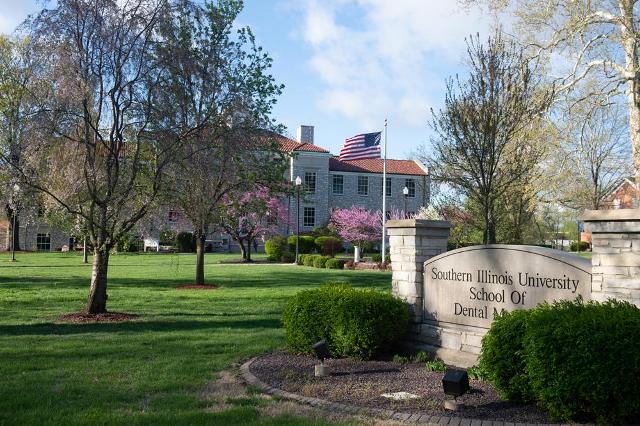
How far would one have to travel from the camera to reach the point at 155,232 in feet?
56.0

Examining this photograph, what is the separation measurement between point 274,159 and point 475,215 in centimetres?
770

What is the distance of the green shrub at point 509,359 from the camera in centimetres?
578

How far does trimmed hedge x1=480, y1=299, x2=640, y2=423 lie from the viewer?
5047mm

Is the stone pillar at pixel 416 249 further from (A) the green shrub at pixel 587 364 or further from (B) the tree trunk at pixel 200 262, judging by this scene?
(B) the tree trunk at pixel 200 262

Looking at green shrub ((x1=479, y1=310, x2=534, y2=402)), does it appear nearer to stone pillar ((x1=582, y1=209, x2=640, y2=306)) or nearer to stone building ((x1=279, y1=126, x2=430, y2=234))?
stone pillar ((x1=582, y1=209, x2=640, y2=306))

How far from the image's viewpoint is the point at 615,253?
612 centimetres

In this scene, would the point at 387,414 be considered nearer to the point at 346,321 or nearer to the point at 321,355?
the point at 321,355

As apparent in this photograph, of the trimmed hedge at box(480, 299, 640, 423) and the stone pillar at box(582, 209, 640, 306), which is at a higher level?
the stone pillar at box(582, 209, 640, 306)

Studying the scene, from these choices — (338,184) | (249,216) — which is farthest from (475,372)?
(338,184)

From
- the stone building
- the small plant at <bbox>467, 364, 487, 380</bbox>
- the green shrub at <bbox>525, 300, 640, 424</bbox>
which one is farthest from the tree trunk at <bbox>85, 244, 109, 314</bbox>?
the stone building

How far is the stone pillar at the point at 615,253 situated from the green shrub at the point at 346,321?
2.77m

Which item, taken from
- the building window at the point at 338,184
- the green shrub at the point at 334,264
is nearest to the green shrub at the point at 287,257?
the green shrub at the point at 334,264

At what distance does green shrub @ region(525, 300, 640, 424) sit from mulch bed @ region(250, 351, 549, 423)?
0.35 m

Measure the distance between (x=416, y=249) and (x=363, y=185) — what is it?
50.1 meters
